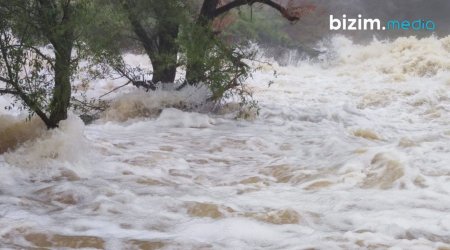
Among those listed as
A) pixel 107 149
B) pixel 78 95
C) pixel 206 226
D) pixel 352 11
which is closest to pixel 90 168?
pixel 107 149

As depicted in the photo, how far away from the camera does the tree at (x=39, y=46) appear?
543cm

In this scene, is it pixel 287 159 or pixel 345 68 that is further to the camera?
pixel 345 68

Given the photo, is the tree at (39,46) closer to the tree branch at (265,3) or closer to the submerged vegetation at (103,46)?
the submerged vegetation at (103,46)

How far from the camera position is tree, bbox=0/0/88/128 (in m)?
5.43

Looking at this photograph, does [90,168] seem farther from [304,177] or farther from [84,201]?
[304,177]

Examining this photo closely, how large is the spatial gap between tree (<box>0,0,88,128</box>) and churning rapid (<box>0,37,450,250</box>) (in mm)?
467

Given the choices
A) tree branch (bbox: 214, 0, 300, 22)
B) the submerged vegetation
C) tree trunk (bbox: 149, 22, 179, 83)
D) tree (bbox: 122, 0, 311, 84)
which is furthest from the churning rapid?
tree branch (bbox: 214, 0, 300, 22)

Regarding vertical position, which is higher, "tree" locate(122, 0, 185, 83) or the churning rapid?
"tree" locate(122, 0, 185, 83)

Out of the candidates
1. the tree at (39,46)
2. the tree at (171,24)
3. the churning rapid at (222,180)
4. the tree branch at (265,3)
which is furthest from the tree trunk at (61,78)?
the tree branch at (265,3)

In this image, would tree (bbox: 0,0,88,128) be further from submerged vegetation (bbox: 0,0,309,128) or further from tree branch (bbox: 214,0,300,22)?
tree branch (bbox: 214,0,300,22)

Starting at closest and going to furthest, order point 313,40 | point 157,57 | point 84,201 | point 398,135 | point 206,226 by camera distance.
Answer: point 206,226 < point 84,201 < point 398,135 < point 157,57 < point 313,40

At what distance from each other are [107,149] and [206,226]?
3048 millimetres

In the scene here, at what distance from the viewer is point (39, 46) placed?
6172mm

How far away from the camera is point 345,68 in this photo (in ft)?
60.7
